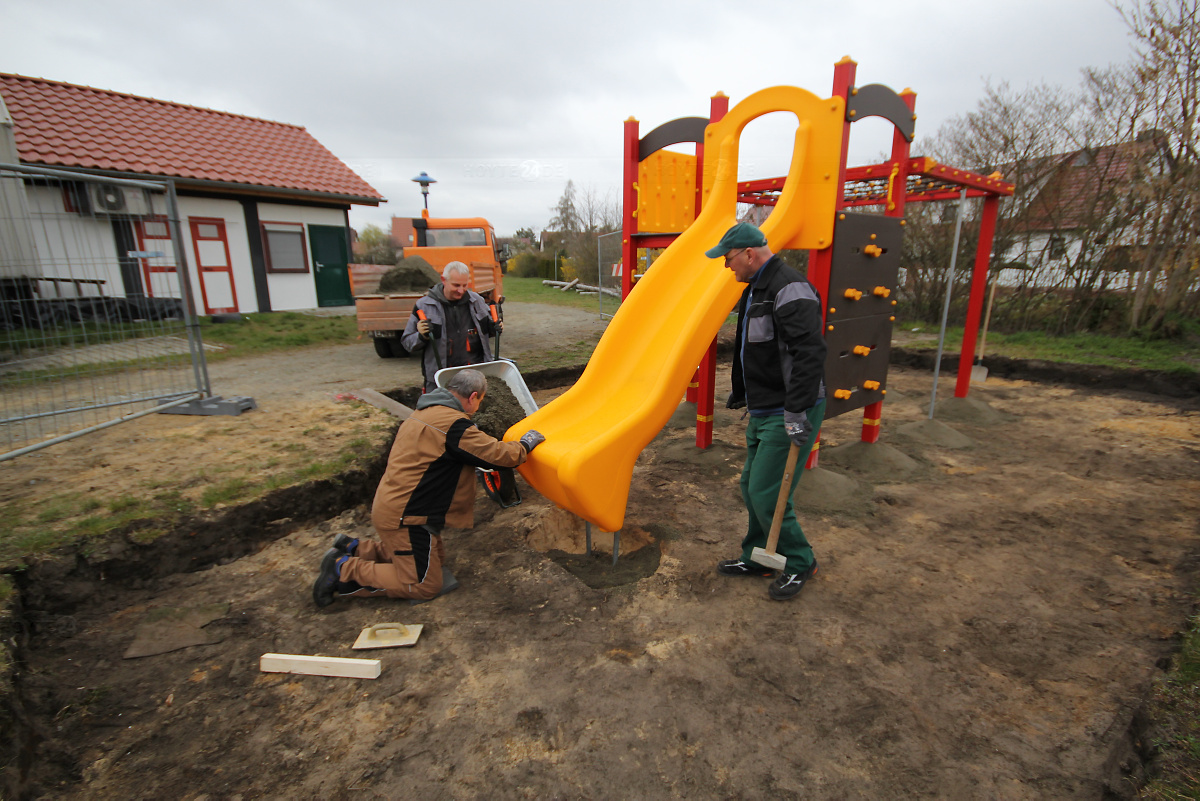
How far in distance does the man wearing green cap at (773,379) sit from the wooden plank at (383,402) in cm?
381

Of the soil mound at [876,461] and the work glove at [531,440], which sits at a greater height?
the work glove at [531,440]

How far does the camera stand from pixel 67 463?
167 inches

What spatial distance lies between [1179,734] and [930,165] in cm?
449

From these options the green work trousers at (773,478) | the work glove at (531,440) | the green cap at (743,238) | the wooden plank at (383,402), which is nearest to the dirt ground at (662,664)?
the green work trousers at (773,478)

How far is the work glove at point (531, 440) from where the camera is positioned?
3293mm

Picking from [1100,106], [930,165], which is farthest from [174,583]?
[1100,106]

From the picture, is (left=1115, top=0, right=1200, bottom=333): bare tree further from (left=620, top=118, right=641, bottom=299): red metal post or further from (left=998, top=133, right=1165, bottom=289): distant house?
(left=620, top=118, right=641, bottom=299): red metal post

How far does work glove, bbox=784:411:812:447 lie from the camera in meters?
2.83

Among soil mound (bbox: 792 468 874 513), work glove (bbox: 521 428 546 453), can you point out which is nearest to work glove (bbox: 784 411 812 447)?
work glove (bbox: 521 428 546 453)

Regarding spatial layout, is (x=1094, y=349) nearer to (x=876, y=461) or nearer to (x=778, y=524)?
(x=876, y=461)

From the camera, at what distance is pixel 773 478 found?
3164 millimetres

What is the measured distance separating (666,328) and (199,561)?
11.3 ft

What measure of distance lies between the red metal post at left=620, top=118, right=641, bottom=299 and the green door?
10644 mm

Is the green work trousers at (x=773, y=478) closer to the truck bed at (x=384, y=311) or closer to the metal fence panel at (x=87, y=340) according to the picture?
the metal fence panel at (x=87, y=340)
